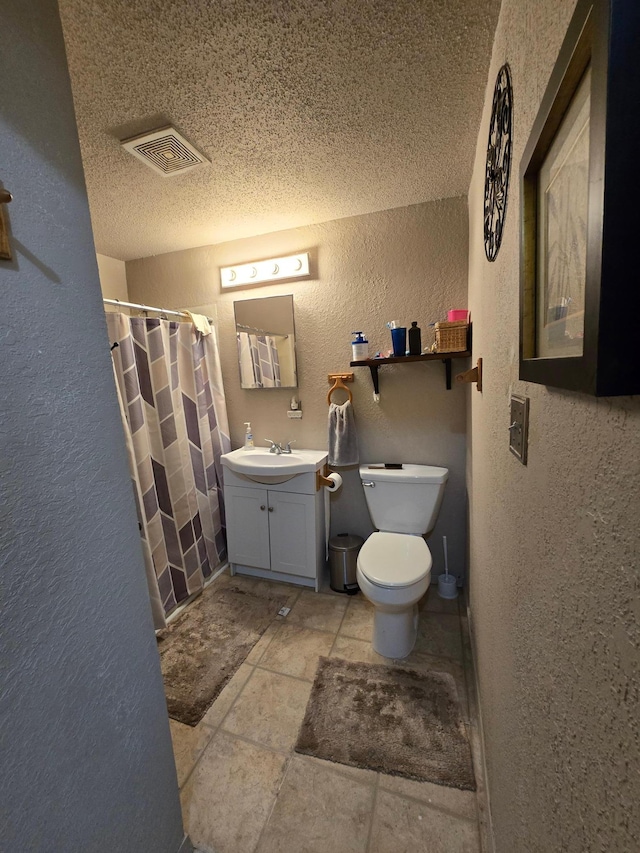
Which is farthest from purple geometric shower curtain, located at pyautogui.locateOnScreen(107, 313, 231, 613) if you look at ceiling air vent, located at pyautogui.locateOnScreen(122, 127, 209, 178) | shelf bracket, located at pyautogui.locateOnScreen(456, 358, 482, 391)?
shelf bracket, located at pyautogui.locateOnScreen(456, 358, 482, 391)

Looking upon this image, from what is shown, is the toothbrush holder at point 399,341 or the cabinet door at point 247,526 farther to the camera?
the cabinet door at point 247,526

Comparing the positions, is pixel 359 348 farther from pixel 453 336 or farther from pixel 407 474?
pixel 407 474

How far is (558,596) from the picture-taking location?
480 millimetres

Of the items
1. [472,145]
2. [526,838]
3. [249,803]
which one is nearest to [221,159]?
[472,145]

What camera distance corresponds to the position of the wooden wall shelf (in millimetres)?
1769

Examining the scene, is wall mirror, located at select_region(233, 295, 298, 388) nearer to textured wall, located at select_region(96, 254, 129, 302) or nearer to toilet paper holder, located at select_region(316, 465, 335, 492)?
toilet paper holder, located at select_region(316, 465, 335, 492)

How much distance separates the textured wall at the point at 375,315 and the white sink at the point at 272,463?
184mm

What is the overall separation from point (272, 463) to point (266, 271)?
126 cm

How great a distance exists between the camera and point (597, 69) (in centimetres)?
30

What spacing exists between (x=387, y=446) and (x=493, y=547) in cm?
122

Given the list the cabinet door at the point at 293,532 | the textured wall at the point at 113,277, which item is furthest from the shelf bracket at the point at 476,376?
the textured wall at the point at 113,277

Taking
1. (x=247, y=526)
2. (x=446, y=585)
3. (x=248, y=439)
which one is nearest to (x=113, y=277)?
(x=248, y=439)

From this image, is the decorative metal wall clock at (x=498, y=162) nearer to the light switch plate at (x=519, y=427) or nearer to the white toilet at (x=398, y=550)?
the light switch plate at (x=519, y=427)

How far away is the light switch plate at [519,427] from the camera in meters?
0.66
